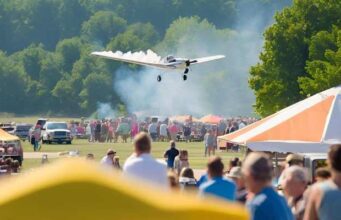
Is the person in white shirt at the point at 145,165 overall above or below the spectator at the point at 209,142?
below

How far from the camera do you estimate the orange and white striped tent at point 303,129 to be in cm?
1897

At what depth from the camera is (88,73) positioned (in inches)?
5664

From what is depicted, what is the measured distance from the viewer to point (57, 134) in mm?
66375

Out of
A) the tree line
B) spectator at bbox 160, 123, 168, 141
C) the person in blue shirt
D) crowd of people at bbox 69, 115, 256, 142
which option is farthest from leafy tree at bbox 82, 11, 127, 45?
the person in blue shirt

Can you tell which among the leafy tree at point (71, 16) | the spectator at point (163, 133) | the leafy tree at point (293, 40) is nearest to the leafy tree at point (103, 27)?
the leafy tree at point (71, 16)

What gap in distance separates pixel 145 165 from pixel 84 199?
6265 mm

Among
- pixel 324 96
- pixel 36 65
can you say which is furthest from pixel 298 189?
pixel 36 65

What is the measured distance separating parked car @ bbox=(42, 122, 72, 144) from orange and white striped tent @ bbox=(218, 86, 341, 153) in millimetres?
46072

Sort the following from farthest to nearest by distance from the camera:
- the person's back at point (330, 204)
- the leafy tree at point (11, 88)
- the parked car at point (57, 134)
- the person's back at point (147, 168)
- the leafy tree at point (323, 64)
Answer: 1. the leafy tree at point (11, 88)
2. the parked car at point (57, 134)
3. the leafy tree at point (323, 64)
4. the person's back at point (147, 168)
5. the person's back at point (330, 204)

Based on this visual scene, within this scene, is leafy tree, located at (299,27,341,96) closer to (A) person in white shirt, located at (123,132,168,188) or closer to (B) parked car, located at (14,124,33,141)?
(A) person in white shirt, located at (123,132,168,188)

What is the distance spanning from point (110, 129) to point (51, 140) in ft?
→ 12.0

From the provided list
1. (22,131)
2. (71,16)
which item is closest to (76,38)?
(71,16)

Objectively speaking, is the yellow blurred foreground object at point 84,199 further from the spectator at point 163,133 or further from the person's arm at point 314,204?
the spectator at point 163,133

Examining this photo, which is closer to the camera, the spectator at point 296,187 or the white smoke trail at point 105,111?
the spectator at point 296,187
